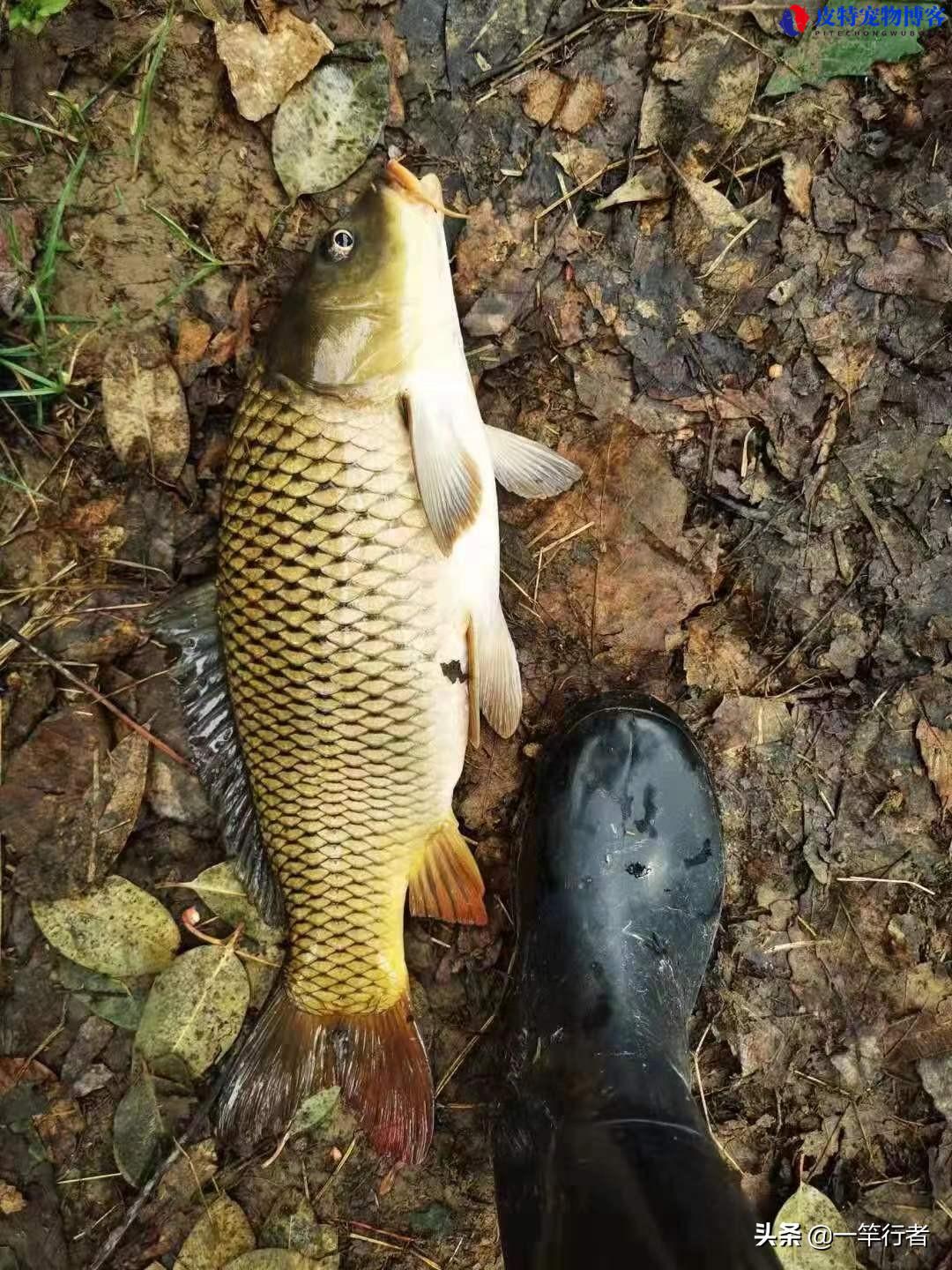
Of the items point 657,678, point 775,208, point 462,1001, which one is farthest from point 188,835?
point 775,208

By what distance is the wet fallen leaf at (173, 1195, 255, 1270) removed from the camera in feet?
6.50

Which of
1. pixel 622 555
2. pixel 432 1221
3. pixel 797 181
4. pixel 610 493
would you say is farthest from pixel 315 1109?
pixel 797 181

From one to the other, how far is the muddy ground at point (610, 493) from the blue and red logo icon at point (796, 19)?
0.04 metres

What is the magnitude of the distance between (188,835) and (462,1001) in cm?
79

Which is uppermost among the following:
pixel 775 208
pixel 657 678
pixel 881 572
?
pixel 775 208

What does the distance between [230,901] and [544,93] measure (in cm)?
205

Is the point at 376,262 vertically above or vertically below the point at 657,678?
above

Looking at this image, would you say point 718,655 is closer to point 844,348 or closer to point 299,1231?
point 844,348

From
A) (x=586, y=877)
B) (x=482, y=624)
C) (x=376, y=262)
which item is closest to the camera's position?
(x=376, y=262)

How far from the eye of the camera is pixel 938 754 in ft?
6.56

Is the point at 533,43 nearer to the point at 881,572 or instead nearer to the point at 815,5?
the point at 815,5

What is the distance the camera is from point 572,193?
200 cm

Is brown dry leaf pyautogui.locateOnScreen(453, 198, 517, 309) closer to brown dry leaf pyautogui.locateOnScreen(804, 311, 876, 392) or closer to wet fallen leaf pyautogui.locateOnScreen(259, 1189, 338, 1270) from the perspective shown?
brown dry leaf pyautogui.locateOnScreen(804, 311, 876, 392)

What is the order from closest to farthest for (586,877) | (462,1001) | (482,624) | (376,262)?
(376,262)
(482,624)
(586,877)
(462,1001)
